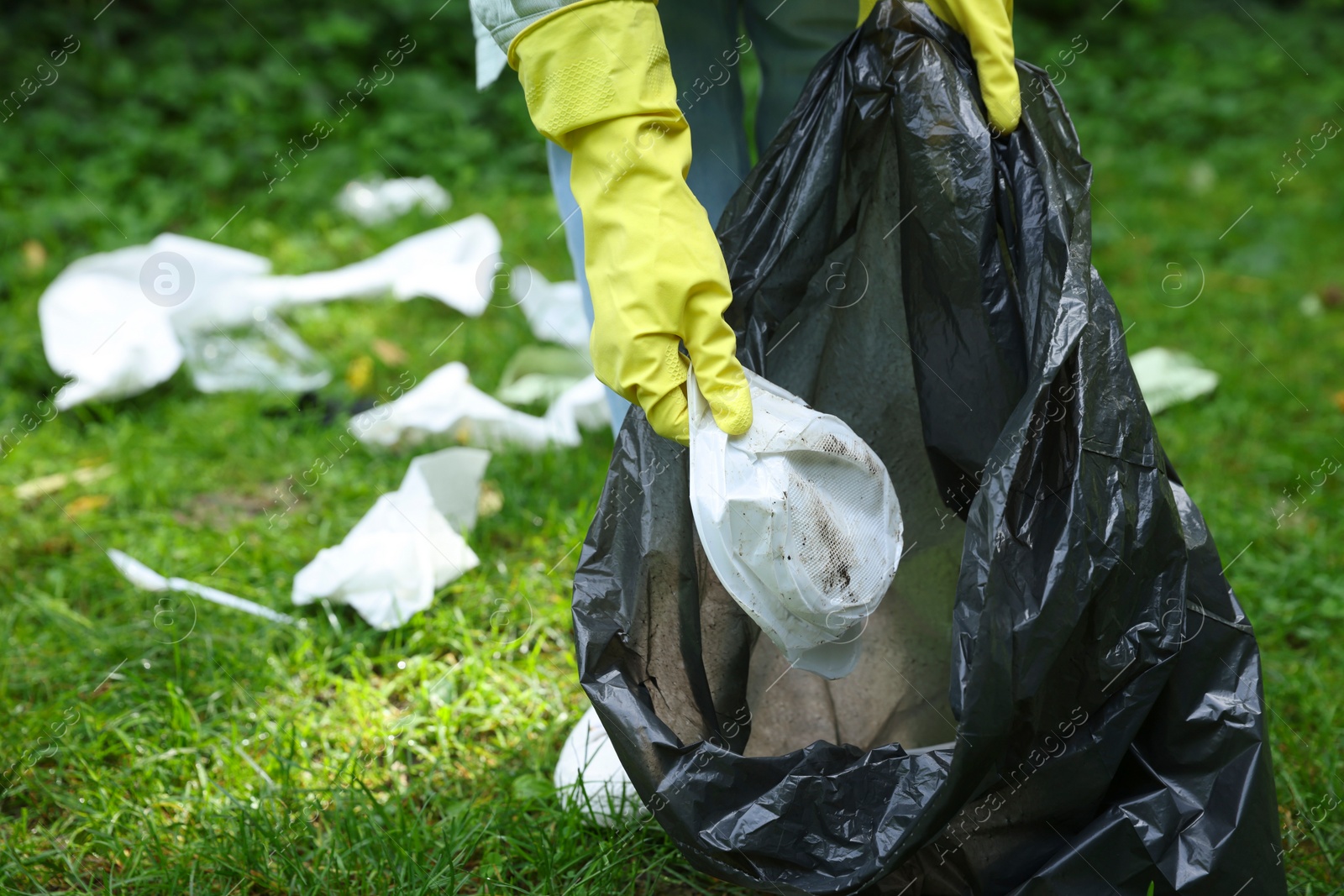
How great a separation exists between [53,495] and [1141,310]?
306 cm

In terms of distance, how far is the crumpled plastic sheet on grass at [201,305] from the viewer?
2.74 m

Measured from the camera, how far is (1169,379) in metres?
2.77

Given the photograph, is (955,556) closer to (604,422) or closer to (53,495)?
(604,422)

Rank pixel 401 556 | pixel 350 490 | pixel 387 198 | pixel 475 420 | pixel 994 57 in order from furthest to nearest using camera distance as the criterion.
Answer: pixel 387 198 < pixel 475 420 < pixel 350 490 < pixel 401 556 < pixel 994 57

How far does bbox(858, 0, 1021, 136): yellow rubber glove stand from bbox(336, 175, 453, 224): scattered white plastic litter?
2699 mm

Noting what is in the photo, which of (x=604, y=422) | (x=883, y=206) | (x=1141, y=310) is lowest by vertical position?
(x=1141, y=310)

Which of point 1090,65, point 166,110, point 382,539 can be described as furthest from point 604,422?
point 1090,65

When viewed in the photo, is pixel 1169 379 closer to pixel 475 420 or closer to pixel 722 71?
pixel 722 71

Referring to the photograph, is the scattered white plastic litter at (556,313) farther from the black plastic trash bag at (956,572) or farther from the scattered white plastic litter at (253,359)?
the black plastic trash bag at (956,572)

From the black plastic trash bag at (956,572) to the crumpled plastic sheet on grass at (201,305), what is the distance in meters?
1.77

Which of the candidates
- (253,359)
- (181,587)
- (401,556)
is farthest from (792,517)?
(253,359)

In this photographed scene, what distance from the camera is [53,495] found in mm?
2398

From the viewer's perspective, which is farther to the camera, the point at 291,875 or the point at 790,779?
the point at 291,875

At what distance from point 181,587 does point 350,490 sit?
0.44 metres
